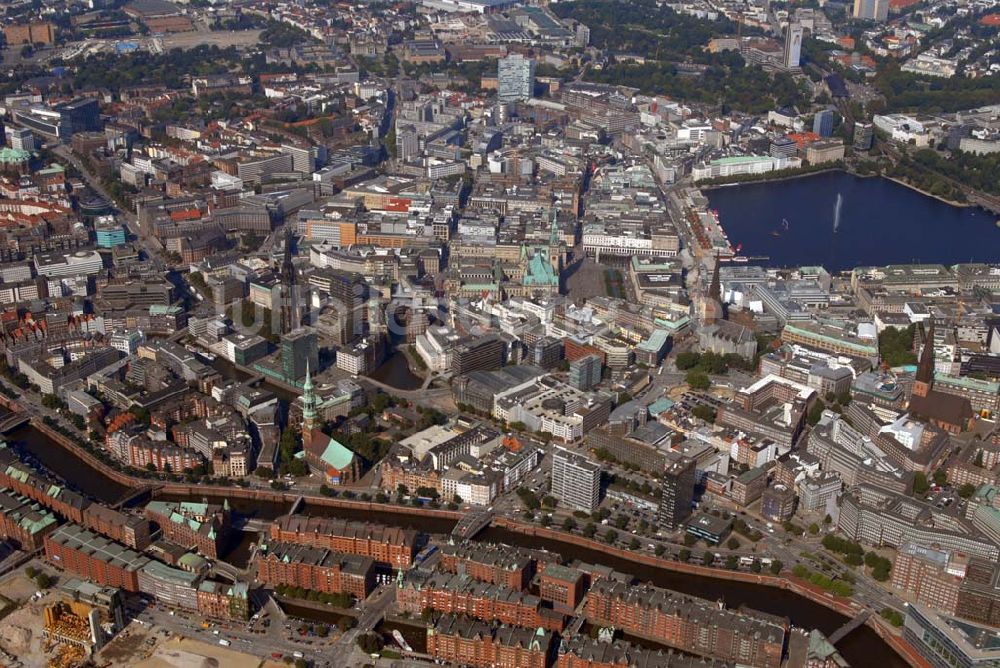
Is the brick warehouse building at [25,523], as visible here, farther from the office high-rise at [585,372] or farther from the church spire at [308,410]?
the office high-rise at [585,372]

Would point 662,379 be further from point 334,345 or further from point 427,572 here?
point 427,572

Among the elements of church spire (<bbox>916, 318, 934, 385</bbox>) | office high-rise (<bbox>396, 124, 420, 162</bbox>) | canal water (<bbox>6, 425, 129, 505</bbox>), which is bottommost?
canal water (<bbox>6, 425, 129, 505</bbox>)

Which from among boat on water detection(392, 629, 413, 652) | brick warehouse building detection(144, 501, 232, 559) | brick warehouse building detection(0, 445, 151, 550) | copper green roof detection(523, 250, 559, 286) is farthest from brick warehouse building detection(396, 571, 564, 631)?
copper green roof detection(523, 250, 559, 286)

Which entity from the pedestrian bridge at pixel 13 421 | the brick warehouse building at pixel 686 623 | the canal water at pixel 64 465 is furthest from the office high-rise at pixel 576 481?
the pedestrian bridge at pixel 13 421

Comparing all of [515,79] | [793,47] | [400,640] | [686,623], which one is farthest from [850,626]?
[793,47]

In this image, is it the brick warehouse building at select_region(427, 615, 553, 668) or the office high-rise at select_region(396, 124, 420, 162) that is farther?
the office high-rise at select_region(396, 124, 420, 162)

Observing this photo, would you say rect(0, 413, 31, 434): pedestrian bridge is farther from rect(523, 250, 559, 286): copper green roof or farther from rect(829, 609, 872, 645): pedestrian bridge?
rect(829, 609, 872, 645): pedestrian bridge
